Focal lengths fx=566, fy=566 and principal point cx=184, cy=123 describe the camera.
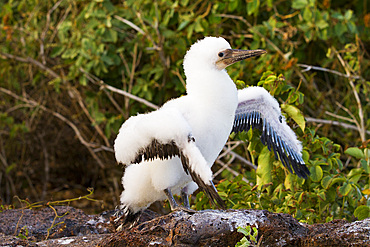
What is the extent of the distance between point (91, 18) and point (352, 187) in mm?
2940

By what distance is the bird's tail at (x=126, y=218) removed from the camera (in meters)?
3.01

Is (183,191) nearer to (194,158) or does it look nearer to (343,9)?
(194,158)

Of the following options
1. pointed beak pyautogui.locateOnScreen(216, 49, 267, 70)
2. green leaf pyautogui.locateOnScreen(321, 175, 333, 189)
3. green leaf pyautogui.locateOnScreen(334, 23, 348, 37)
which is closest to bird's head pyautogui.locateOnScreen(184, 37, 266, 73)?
pointed beak pyautogui.locateOnScreen(216, 49, 267, 70)

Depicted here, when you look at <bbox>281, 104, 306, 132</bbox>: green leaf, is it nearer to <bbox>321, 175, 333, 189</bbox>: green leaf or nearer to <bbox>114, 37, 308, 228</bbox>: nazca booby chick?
<bbox>321, 175, 333, 189</bbox>: green leaf

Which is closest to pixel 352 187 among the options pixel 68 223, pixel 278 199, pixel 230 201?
pixel 278 199

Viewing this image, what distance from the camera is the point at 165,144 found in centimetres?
255

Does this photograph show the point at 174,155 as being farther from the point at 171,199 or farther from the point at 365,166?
the point at 365,166

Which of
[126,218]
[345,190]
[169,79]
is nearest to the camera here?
[126,218]

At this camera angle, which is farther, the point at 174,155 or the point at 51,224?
the point at 51,224

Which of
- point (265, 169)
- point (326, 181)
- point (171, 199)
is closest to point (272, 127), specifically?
point (265, 169)

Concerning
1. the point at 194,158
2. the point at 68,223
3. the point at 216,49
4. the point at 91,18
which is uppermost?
the point at 91,18

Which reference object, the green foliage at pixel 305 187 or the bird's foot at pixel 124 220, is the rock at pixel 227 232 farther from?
the green foliage at pixel 305 187

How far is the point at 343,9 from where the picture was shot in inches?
225

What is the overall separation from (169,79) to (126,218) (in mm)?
2387
